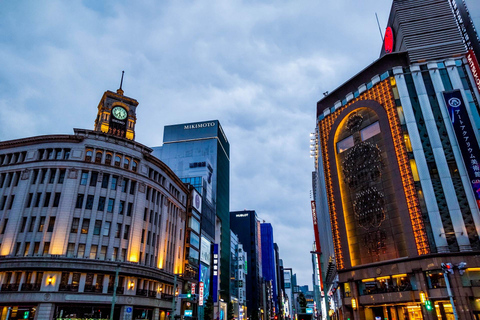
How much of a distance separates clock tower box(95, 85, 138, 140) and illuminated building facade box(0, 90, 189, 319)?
1090 centimetres

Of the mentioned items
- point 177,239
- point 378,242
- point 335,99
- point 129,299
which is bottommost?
point 129,299

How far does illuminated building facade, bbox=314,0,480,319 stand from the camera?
39594mm

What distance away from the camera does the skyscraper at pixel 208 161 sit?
9925 centimetres

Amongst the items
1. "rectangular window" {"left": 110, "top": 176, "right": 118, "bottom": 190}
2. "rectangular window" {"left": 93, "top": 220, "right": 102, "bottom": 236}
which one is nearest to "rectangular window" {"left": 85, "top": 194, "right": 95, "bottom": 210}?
"rectangular window" {"left": 93, "top": 220, "right": 102, "bottom": 236}

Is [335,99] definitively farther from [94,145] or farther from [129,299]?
[129,299]

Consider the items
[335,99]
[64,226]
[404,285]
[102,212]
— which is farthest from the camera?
[335,99]

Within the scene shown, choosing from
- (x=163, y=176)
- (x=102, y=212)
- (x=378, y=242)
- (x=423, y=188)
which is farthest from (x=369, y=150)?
(x=102, y=212)

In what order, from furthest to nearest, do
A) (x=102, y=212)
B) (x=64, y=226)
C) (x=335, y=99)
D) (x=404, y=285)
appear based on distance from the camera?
(x=335, y=99) → (x=102, y=212) → (x=64, y=226) → (x=404, y=285)

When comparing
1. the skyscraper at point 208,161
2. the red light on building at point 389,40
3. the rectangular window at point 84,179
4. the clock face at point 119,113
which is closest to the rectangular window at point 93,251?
the rectangular window at point 84,179

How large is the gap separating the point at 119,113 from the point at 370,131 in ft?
153

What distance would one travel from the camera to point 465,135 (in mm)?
42312

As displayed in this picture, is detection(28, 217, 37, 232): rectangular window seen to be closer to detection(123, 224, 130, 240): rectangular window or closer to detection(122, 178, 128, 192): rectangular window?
detection(123, 224, 130, 240): rectangular window

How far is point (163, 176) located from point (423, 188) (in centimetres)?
4272

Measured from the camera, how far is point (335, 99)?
60.8 m
